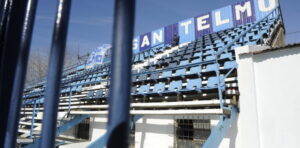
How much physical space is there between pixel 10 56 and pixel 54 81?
32 cm

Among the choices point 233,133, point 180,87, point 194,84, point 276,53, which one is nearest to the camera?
point 276,53

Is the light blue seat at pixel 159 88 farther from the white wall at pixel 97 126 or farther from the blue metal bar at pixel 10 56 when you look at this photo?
the blue metal bar at pixel 10 56

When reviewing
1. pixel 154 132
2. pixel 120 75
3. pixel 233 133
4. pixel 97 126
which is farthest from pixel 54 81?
pixel 97 126

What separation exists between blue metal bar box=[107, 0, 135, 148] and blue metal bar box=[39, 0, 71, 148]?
64cm

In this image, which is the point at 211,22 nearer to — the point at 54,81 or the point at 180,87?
the point at 180,87

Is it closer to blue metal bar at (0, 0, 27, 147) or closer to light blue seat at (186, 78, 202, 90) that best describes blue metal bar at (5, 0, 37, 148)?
blue metal bar at (0, 0, 27, 147)

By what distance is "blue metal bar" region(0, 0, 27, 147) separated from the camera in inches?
56.5

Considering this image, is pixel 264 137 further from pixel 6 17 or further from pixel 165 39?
pixel 165 39

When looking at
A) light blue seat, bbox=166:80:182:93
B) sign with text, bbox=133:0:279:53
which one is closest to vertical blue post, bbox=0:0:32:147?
light blue seat, bbox=166:80:182:93

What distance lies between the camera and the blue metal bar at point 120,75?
35.8 inches

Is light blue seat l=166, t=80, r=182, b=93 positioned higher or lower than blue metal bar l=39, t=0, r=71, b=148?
higher

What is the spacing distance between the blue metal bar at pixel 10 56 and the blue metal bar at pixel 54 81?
217mm

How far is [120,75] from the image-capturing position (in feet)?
3.11

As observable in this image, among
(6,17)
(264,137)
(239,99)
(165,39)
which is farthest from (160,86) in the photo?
(165,39)
